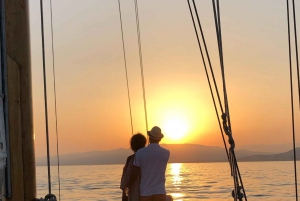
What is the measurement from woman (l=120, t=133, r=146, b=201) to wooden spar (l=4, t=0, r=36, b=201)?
2.22 meters

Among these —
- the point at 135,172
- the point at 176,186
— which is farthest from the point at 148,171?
the point at 176,186

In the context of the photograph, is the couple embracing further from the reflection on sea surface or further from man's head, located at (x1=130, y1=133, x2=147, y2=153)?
the reflection on sea surface

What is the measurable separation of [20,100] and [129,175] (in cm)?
240

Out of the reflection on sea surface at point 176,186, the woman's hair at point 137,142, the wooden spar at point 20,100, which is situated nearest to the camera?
the wooden spar at point 20,100

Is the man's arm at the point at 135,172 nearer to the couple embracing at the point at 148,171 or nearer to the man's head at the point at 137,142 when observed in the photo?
the couple embracing at the point at 148,171

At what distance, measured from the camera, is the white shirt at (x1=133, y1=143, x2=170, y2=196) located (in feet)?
18.1

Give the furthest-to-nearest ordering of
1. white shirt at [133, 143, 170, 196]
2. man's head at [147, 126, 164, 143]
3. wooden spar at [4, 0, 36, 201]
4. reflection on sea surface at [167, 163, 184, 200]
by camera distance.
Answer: reflection on sea surface at [167, 163, 184, 200], man's head at [147, 126, 164, 143], white shirt at [133, 143, 170, 196], wooden spar at [4, 0, 36, 201]

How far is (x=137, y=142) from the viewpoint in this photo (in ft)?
19.1

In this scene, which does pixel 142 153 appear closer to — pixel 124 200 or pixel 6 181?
pixel 124 200

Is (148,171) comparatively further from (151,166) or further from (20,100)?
(20,100)

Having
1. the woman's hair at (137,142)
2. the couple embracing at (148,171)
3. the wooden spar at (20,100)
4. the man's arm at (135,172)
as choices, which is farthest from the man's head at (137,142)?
the wooden spar at (20,100)

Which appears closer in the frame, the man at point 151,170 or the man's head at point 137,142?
the man at point 151,170

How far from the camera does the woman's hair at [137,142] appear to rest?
19.0 feet

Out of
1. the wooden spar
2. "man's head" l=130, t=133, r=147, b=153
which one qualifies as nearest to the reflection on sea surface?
"man's head" l=130, t=133, r=147, b=153
